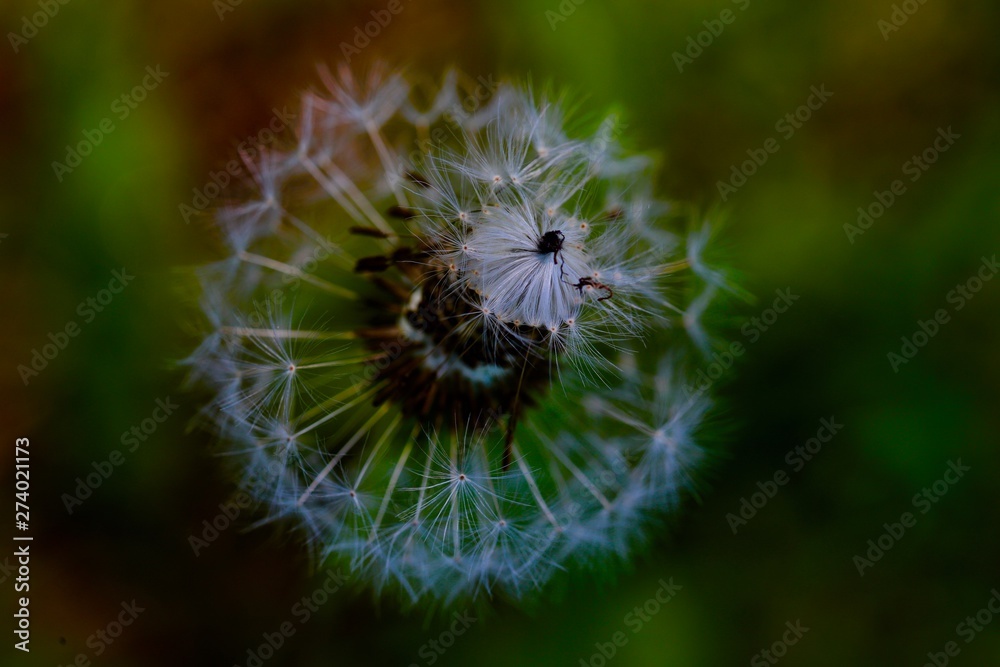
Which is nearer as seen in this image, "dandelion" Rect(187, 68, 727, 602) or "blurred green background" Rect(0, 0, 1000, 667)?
"dandelion" Rect(187, 68, 727, 602)

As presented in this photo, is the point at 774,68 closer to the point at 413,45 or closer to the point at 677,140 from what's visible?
the point at 677,140

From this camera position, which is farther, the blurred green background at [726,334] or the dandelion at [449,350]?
the blurred green background at [726,334]

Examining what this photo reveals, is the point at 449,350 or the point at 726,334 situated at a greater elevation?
the point at 726,334

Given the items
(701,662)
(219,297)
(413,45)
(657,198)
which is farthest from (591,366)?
(413,45)

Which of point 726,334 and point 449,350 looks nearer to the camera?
point 449,350

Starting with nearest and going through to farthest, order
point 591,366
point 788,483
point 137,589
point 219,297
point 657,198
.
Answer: point 591,366
point 219,297
point 657,198
point 788,483
point 137,589
